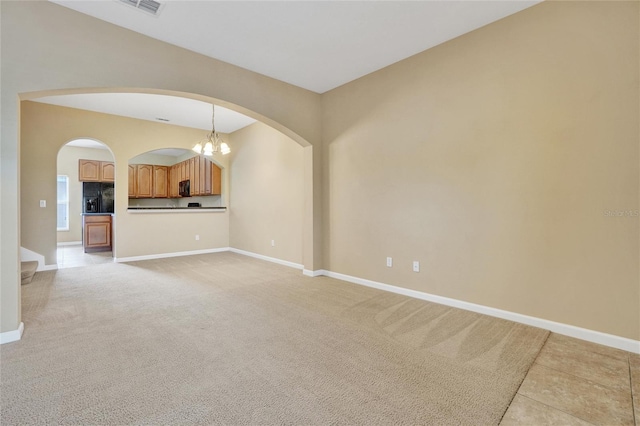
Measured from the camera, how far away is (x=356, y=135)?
13.6ft

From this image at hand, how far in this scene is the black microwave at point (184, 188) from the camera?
321 inches

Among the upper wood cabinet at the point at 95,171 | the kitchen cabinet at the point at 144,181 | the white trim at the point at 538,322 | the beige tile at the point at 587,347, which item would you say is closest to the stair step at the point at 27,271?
the kitchen cabinet at the point at 144,181

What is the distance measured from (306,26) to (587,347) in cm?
380

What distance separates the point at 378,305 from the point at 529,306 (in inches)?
56.5

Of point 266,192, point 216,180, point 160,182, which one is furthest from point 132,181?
point 266,192

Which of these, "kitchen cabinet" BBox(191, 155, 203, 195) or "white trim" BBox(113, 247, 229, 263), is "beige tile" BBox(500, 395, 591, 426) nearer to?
"white trim" BBox(113, 247, 229, 263)

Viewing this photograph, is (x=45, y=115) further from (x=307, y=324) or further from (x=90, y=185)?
(x=307, y=324)

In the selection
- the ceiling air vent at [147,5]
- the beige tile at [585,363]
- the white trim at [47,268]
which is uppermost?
the ceiling air vent at [147,5]

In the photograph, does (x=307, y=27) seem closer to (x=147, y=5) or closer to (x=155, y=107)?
(x=147, y=5)

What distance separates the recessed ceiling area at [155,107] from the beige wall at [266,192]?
646 millimetres

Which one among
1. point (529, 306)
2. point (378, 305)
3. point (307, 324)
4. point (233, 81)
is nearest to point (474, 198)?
point (529, 306)

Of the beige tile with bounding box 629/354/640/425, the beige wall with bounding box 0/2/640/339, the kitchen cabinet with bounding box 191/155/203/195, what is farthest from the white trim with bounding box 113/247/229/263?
the beige tile with bounding box 629/354/640/425

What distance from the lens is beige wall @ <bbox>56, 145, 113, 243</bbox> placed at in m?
8.12

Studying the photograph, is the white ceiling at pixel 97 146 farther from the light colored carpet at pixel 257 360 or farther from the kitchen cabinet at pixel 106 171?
the light colored carpet at pixel 257 360
